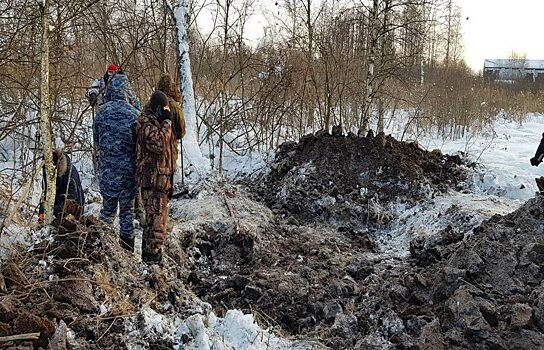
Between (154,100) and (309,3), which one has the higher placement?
(309,3)

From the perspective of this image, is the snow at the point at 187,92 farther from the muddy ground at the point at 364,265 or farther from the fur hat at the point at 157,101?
the fur hat at the point at 157,101

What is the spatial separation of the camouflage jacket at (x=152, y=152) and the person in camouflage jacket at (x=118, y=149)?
5.6 inches

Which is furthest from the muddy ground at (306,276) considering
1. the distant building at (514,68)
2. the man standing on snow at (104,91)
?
the distant building at (514,68)

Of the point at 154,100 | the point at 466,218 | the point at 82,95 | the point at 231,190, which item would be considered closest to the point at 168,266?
the point at 154,100

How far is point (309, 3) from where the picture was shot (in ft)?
34.2

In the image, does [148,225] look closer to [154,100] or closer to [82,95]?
[154,100]

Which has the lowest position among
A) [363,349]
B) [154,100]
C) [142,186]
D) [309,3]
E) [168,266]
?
[363,349]

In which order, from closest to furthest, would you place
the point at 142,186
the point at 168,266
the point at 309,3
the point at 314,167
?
1. the point at 142,186
2. the point at 168,266
3. the point at 314,167
4. the point at 309,3

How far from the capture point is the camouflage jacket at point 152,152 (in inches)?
175

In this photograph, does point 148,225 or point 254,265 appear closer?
point 148,225

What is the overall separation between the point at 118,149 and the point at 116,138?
0.35 feet

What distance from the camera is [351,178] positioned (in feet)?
27.8

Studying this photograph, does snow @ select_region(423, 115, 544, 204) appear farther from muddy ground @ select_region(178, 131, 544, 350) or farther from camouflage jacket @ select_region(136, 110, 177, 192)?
camouflage jacket @ select_region(136, 110, 177, 192)

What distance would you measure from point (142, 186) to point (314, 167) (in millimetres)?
4674
